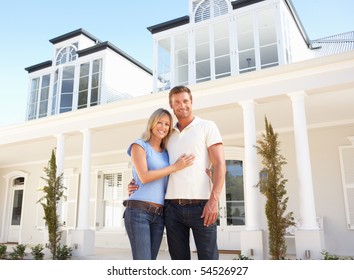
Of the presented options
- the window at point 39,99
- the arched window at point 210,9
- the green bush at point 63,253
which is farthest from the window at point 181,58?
the window at point 39,99

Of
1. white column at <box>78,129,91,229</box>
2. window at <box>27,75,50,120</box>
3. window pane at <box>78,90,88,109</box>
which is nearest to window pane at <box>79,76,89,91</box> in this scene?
window pane at <box>78,90,88,109</box>

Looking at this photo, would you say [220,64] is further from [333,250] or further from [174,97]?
[174,97]

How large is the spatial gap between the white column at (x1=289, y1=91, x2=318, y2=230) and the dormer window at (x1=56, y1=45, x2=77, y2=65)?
28.4 ft

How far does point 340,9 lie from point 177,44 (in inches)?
179

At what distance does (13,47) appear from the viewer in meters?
4.05

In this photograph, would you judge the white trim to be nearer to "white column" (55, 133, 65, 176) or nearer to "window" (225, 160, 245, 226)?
"white column" (55, 133, 65, 176)

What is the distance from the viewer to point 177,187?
5.92 ft

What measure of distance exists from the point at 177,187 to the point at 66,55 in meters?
11.6

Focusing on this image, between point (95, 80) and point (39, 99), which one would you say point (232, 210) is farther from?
point (39, 99)

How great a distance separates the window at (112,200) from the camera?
10500 mm

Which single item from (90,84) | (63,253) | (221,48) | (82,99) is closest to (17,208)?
(82,99)

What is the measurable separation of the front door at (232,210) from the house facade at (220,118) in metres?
0.02

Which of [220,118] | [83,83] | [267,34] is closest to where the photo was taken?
[220,118]
